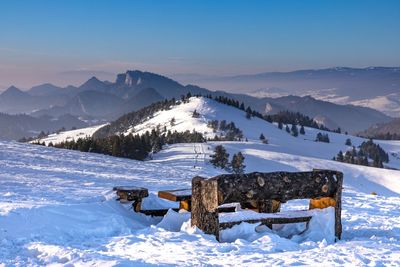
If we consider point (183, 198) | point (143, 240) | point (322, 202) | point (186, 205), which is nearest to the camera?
point (143, 240)

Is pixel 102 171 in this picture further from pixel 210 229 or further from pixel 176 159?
pixel 176 159

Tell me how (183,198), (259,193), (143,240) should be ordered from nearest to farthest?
(143,240)
(259,193)
(183,198)

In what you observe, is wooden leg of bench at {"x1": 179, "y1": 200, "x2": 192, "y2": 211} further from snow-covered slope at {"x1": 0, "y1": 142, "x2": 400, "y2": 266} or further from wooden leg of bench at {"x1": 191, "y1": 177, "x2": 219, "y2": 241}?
wooden leg of bench at {"x1": 191, "y1": 177, "x2": 219, "y2": 241}

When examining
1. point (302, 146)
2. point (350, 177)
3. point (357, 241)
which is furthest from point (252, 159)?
point (357, 241)

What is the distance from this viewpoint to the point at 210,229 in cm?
962

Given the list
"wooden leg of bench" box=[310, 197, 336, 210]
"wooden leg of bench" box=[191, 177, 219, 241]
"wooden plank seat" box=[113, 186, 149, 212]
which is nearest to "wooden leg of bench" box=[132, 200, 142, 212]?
"wooden plank seat" box=[113, 186, 149, 212]

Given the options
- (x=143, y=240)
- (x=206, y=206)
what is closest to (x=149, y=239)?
(x=143, y=240)

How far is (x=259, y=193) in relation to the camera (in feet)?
32.1

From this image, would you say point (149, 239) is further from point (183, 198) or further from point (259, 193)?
point (183, 198)

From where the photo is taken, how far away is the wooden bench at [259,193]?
9492 mm

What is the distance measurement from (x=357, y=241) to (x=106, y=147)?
88915 millimetres

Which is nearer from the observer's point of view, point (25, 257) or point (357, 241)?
point (25, 257)

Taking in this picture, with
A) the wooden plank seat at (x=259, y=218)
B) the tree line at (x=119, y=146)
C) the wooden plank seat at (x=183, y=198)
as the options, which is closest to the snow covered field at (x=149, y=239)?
the wooden plank seat at (x=259, y=218)

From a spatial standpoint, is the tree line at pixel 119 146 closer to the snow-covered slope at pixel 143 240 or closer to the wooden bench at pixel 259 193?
the snow-covered slope at pixel 143 240
